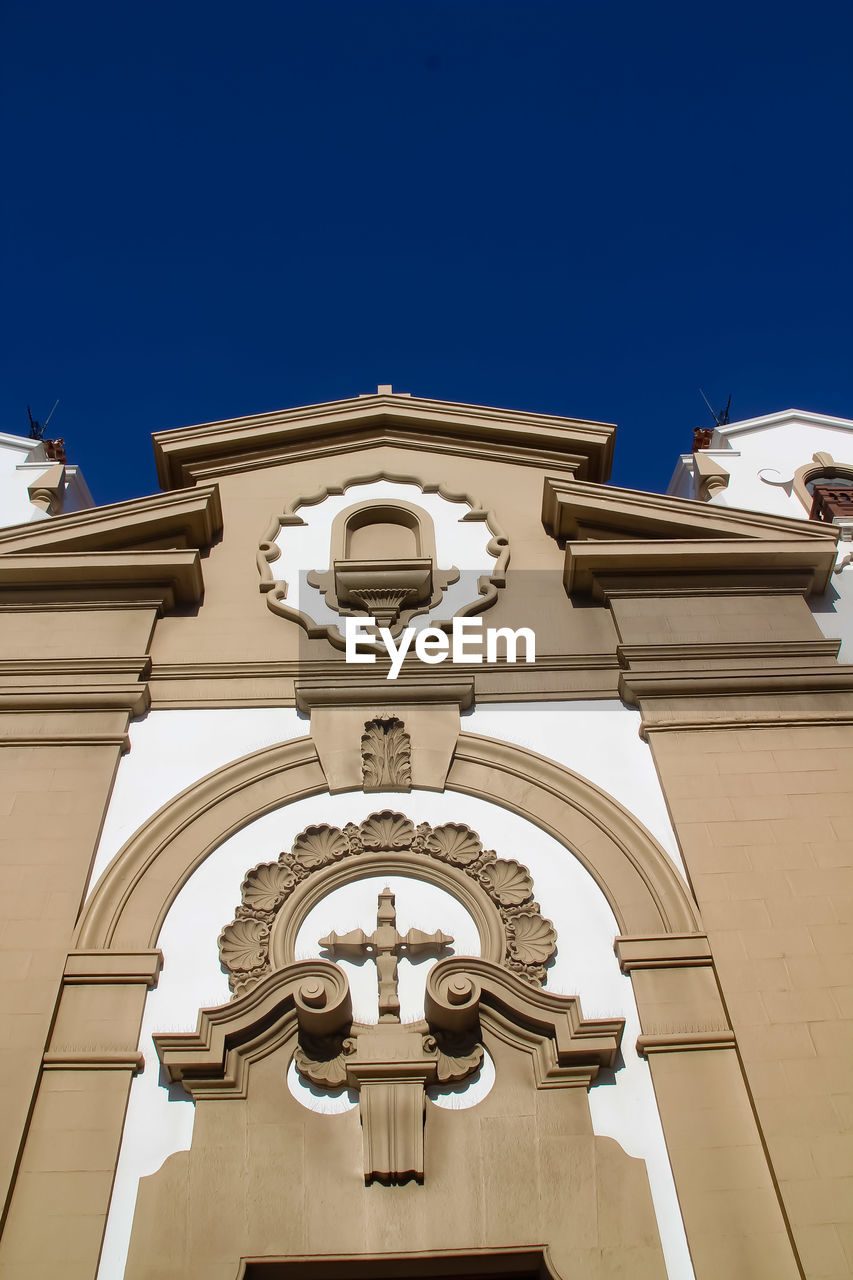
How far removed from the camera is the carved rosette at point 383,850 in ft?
27.2

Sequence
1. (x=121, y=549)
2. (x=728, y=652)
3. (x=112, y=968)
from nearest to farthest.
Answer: (x=112, y=968) < (x=728, y=652) < (x=121, y=549)

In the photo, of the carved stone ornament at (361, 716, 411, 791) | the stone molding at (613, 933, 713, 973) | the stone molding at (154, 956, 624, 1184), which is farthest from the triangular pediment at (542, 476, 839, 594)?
the stone molding at (154, 956, 624, 1184)

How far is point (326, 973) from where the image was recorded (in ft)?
26.5

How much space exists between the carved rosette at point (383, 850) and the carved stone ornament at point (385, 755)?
0.36m

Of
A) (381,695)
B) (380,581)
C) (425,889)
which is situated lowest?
(425,889)

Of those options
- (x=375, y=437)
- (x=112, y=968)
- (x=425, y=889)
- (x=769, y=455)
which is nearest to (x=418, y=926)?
(x=425, y=889)

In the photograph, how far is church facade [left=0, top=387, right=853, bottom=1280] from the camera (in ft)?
23.0

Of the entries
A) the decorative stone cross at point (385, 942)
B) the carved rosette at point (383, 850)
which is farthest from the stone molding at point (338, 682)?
the decorative stone cross at point (385, 942)

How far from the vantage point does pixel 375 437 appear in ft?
46.8

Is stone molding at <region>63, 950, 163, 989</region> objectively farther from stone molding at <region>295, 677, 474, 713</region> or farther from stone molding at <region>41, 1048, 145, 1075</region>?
stone molding at <region>295, 677, 474, 713</region>

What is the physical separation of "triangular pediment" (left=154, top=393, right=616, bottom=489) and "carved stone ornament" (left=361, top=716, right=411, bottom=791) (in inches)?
195

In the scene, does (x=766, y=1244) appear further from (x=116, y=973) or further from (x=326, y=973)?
(x=116, y=973)

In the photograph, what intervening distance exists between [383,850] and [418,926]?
768 millimetres

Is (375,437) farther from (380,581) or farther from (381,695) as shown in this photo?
(381,695)
